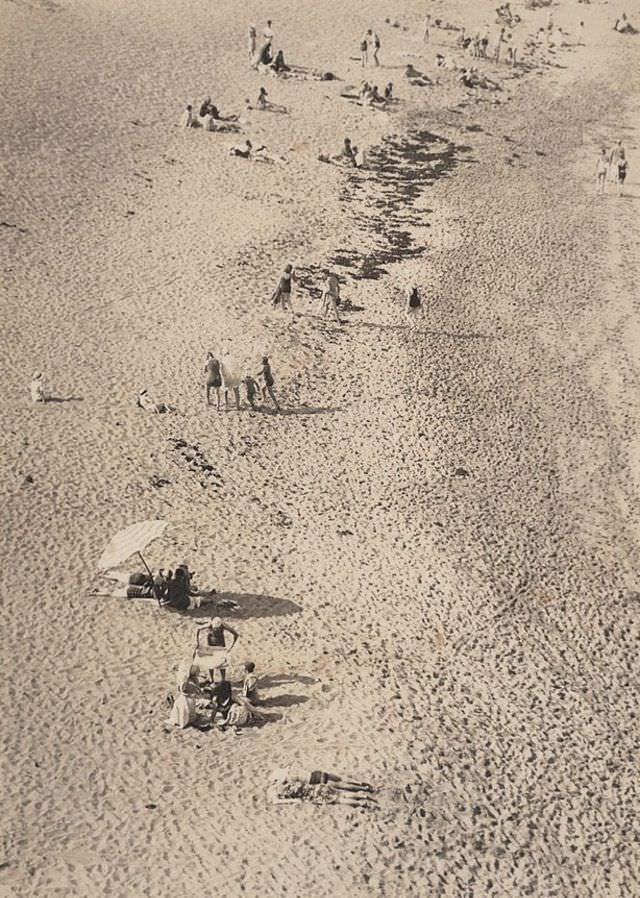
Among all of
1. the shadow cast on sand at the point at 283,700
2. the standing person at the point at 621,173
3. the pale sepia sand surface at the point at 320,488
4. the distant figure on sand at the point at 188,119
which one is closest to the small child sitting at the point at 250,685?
the shadow cast on sand at the point at 283,700

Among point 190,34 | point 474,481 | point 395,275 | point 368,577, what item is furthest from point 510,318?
point 190,34

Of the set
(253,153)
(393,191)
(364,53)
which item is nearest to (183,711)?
(393,191)

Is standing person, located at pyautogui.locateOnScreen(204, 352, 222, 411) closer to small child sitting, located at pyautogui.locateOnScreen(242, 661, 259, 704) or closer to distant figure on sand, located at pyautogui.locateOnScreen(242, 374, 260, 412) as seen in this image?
distant figure on sand, located at pyautogui.locateOnScreen(242, 374, 260, 412)

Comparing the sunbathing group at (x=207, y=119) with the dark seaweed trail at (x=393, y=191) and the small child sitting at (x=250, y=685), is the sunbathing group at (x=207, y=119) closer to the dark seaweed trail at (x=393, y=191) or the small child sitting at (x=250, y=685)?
the dark seaweed trail at (x=393, y=191)

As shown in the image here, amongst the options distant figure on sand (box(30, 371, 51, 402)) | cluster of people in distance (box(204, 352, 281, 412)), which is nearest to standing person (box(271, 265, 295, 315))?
cluster of people in distance (box(204, 352, 281, 412))

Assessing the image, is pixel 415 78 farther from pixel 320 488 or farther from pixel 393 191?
pixel 320 488

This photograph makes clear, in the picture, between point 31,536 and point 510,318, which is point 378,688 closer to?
point 31,536

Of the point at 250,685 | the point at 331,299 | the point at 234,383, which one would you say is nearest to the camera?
the point at 250,685
